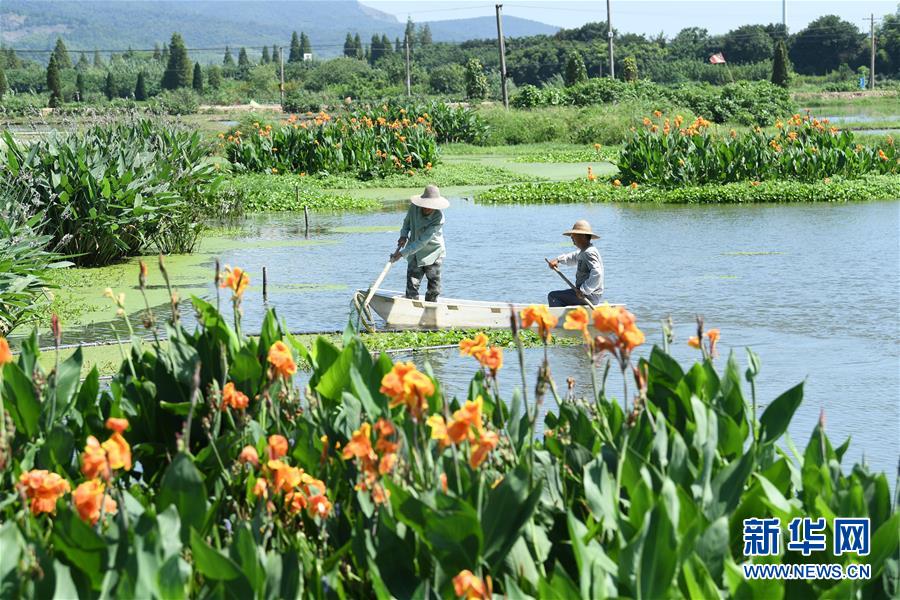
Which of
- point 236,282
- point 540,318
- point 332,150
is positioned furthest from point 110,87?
point 540,318

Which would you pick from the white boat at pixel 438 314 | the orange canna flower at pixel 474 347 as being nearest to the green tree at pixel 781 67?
the white boat at pixel 438 314

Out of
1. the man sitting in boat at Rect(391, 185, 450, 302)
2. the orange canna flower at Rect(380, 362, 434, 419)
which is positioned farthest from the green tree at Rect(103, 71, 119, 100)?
the orange canna flower at Rect(380, 362, 434, 419)

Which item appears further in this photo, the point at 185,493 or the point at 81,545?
the point at 185,493

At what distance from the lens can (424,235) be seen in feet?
36.0

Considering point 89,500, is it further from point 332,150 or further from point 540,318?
point 332,150

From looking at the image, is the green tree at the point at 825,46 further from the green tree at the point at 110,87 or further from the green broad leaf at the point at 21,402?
the green broad leaf at the point at 21,402

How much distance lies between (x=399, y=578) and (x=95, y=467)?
816 millimetres

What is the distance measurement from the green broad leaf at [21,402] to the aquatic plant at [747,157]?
19.4 meters

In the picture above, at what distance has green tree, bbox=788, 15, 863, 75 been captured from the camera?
10012 centimetres

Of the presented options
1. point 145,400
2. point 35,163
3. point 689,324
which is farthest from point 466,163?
point 145,400

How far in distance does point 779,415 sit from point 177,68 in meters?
108

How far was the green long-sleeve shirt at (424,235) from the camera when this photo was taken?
36.0 ft

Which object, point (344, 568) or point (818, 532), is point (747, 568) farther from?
point (344, 568)

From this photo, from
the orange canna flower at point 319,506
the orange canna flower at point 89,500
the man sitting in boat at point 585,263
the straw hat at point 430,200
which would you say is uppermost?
the straw hat at point 430,200
